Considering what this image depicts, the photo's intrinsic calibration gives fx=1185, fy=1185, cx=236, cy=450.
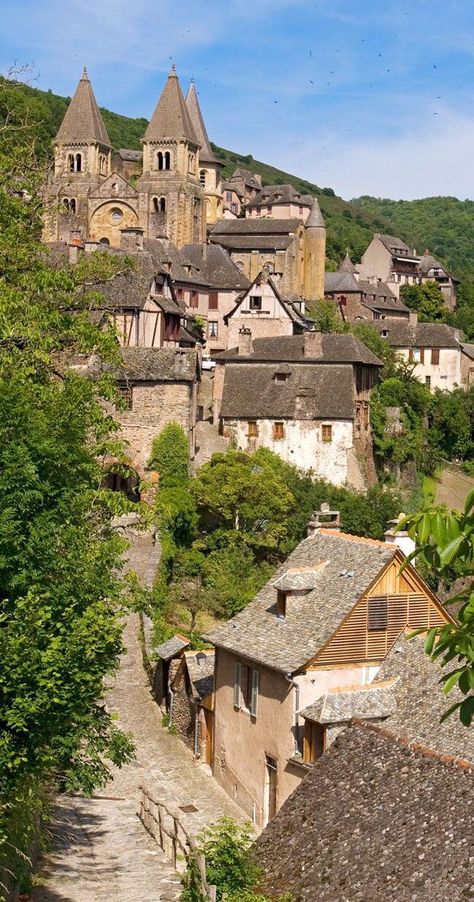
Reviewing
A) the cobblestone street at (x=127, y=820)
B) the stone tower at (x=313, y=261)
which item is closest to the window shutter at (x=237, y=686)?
the cobblestone street at (x=127, y=820)

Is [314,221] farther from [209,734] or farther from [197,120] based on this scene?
[209,734]

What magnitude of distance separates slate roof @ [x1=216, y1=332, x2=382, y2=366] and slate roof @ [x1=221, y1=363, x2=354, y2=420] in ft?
1.61

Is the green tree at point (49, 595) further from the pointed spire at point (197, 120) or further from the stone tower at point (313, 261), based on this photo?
the pointed spire at point (197, 120)

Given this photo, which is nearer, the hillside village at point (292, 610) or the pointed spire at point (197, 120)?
the hillside village at point (292, 610)

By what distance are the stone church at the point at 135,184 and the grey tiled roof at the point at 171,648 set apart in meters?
56.3

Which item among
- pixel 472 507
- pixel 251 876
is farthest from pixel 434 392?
pixel 472 507

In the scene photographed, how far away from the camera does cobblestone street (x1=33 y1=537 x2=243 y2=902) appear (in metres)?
19.2

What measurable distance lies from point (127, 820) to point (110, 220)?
226 ft

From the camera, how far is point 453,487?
195 feet

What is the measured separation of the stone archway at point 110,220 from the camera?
87.1 m

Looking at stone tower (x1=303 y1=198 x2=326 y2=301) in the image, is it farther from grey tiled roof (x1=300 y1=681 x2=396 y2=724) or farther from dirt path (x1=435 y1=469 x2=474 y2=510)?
grey tiled roof (x1=300 y1=681 x2=396 y2=724)

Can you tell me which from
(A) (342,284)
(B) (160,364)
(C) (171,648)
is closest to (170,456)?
(B) (160,364)

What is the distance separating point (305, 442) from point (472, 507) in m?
42.1

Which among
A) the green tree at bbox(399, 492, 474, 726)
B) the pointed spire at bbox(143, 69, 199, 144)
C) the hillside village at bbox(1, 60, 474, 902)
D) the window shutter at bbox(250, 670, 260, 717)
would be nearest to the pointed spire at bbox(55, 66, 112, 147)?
the pointed spire at bbox(143, 69, 199, 144)
